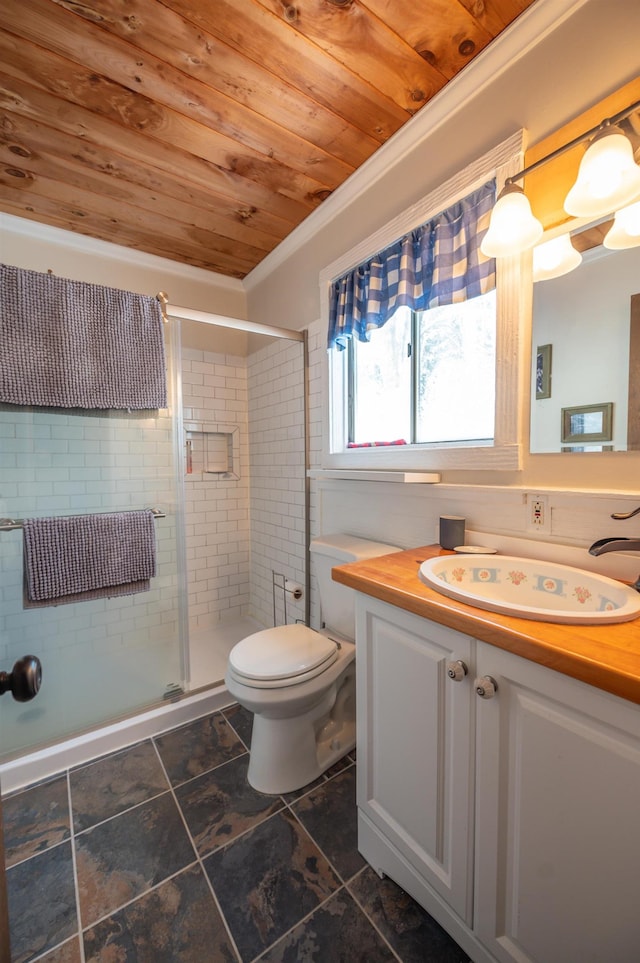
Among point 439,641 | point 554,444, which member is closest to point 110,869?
point 439,641

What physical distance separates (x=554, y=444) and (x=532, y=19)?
3.92 ft

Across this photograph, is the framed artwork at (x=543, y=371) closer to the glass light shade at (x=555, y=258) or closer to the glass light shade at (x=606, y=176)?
the glass light shade at (x=555, y=258)

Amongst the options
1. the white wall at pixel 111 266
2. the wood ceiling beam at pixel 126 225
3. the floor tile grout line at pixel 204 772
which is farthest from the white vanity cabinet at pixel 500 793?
the white wall at pixel 111 266

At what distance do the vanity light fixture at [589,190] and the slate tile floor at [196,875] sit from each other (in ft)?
6.21

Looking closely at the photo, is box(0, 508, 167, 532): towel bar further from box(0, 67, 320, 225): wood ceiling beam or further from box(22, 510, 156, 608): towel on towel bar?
box(0, 67, 320, 225): wood ceiling beam

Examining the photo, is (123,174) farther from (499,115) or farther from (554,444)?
(554,444)

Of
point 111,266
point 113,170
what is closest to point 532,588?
point 113,170

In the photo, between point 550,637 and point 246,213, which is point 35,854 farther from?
point 246,213

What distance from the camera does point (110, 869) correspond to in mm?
1167

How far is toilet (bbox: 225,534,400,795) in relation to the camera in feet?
4.43

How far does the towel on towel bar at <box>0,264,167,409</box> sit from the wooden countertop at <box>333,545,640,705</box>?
152cm

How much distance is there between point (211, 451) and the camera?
2707 mm

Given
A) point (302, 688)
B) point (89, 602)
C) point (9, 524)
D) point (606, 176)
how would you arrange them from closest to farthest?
point (606, 176), point (302, 688), point (9, 524), point (89, 602)

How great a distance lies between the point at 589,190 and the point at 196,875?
2.17 m
